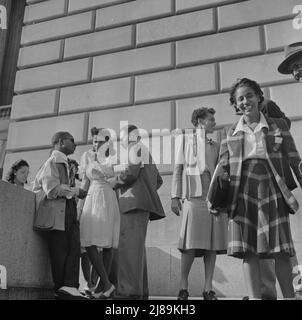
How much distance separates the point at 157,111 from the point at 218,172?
14.1 feet

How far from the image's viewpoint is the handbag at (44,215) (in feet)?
15.5

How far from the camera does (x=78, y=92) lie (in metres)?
8.53

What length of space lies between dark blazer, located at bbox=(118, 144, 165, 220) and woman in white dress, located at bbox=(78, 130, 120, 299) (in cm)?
17

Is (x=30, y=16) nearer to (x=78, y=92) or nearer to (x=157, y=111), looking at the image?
(x=78, y=92)

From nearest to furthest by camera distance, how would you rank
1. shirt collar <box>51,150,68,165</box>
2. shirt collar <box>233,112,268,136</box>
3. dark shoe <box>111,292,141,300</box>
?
1. shirt collar <box>233,112,268,136</box>
2. dark shoe <box>111,292,141,300</box>
3. shirt collar <box>51,150,68,165</box>

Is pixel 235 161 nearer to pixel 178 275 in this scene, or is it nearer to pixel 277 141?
pixel 277 141

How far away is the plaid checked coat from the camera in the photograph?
11.5ft

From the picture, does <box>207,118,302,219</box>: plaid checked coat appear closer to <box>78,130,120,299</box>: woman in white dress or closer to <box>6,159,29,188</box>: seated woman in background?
<box>78,130,120,299</box>: woman in white dress

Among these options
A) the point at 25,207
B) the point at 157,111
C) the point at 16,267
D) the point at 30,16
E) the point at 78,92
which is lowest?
the point at 16,267

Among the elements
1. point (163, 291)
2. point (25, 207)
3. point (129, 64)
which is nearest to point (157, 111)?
point (129, 64)

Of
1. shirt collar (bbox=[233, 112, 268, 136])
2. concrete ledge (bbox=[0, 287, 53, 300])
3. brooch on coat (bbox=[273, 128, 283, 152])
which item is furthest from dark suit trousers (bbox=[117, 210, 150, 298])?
brooch on coat (bbox=[273, 128, 283, 152])

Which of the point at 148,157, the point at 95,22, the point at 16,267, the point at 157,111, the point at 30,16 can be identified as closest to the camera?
the point at 16,267

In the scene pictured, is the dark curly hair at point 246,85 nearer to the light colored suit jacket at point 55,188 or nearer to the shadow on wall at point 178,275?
the light colored suit jacket at point 55,188
